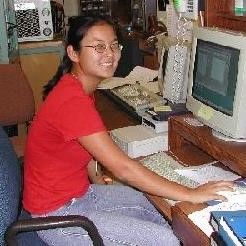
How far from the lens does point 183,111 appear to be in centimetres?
199

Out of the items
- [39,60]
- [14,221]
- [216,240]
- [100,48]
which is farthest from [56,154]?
[39,60]

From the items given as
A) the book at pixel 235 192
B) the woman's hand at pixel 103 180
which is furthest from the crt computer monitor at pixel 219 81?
the woman's hand at pixel 103 180

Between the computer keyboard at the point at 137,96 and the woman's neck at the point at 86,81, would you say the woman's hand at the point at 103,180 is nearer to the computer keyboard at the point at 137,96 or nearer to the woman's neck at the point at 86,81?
the computer keyboard at the point at 137,96

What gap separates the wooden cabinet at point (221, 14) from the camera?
1.86m

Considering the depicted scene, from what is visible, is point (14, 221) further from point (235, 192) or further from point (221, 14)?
point (221, 14)

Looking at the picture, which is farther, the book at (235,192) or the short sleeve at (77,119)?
the short sleeve at (77,119)

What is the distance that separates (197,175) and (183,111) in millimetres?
445

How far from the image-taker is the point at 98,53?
1.62 m

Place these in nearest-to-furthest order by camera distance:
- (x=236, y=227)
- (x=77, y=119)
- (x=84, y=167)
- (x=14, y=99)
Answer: (x=236, y=227)
(x=77, y=119)
(x=84, y=167)
(x=14, y=99)

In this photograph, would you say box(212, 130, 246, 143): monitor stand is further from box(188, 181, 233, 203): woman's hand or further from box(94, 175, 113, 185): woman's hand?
box(94, 175, 113, 185): woman's hand

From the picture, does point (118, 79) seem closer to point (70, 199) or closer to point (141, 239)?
point (70, 199)

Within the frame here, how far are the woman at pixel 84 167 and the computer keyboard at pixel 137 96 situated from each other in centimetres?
55

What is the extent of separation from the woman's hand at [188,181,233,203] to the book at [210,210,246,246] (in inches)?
8.7

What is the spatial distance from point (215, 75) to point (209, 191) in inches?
17.0
